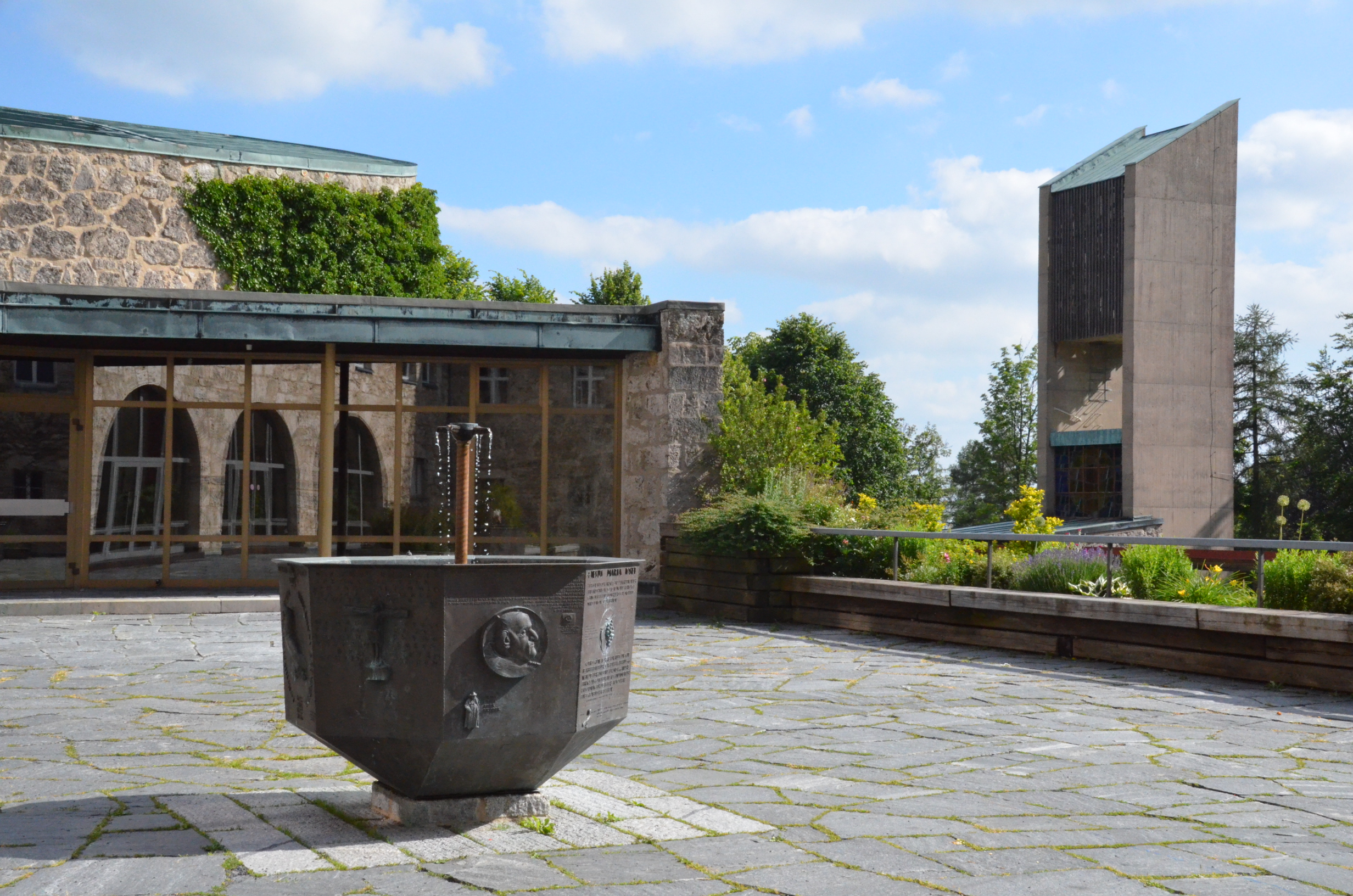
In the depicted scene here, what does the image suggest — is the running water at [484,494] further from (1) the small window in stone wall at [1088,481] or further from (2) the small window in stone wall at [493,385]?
(1) the small window in stone wall at [1088,481]

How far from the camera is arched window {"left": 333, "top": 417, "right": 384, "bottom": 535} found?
16078 millimetres

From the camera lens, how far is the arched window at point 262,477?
16.1 metres

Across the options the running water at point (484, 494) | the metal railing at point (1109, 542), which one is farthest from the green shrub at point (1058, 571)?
the running water at point (484, 494)

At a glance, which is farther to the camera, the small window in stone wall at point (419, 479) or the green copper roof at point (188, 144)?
the green copper roof at point (188, 144)

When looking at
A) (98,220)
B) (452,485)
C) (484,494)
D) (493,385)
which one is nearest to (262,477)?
(452,485)

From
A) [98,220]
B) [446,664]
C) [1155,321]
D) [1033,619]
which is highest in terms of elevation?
[1155,321]

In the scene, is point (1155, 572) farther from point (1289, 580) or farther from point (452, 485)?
point (452, 485)

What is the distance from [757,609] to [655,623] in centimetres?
111

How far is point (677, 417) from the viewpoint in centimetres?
1529

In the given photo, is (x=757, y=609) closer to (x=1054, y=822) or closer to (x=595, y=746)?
(x=595, y=746)

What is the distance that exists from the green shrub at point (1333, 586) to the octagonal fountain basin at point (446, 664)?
20.1 ft

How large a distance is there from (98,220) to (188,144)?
2170mm

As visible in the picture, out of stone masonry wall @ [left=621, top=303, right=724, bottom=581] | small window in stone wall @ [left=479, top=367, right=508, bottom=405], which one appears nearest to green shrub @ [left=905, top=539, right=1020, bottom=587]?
stone masonry wall @ [left=621, top=303, right=724, bottom=581]

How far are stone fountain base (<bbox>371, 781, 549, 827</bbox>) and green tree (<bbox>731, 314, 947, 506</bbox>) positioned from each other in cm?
4111
